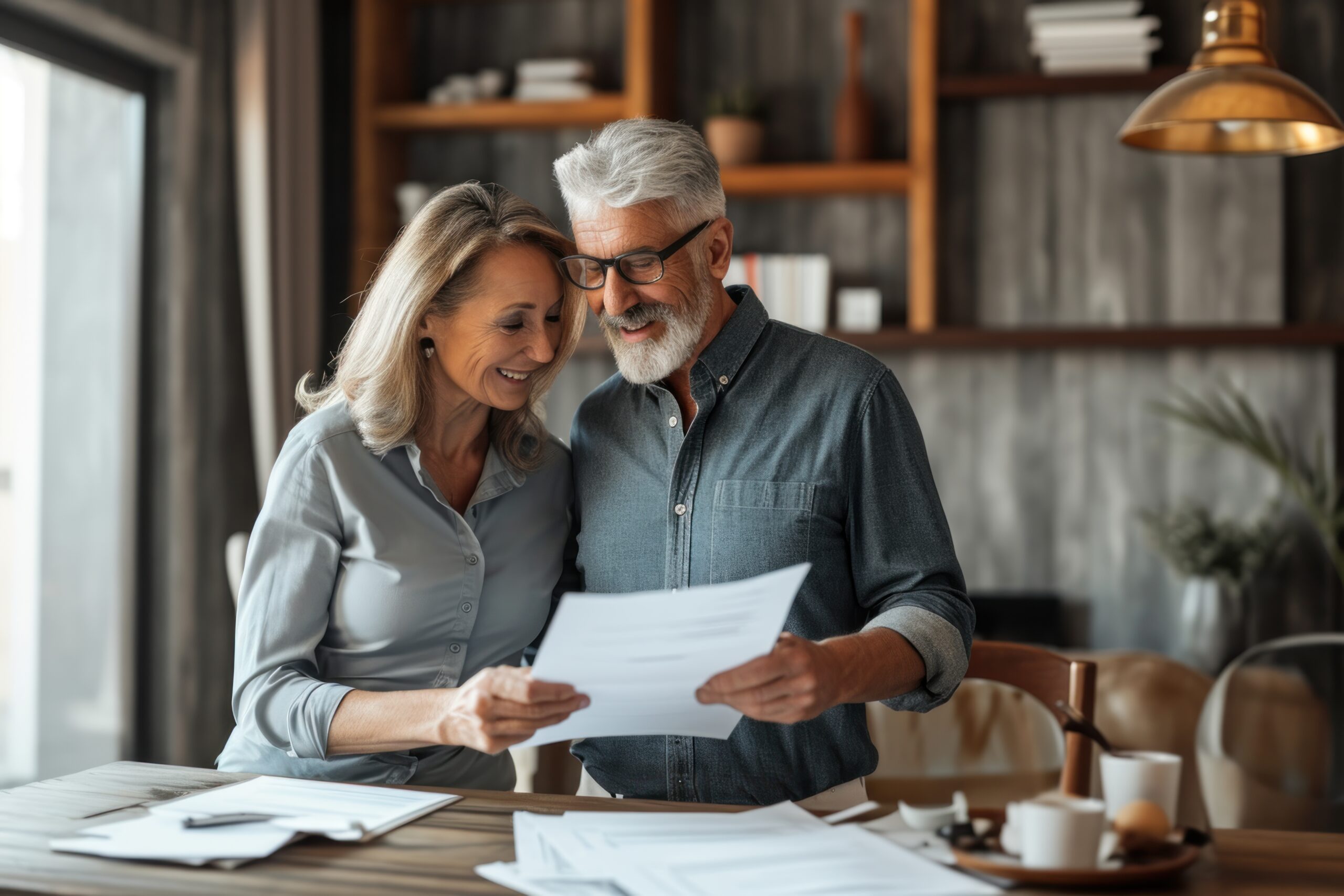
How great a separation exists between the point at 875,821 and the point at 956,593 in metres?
0.38

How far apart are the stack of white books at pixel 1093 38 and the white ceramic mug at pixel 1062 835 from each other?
2977 mm

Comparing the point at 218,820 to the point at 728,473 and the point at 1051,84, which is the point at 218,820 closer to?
the point at 728,473

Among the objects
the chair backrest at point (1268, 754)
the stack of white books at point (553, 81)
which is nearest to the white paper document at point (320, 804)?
the chair backrest at point (1268, 754)

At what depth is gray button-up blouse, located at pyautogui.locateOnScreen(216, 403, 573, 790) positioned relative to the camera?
1412 millimetres

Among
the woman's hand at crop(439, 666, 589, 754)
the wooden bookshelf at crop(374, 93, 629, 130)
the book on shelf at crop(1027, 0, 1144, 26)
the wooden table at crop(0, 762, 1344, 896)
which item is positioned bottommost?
the wooden table at crop(0, 762, 1344, 896)

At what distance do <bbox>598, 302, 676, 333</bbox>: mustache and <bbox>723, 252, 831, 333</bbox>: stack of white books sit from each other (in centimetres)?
213

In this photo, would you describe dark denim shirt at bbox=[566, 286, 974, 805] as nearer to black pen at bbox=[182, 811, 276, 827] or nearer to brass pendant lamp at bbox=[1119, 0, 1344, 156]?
black pen at bbox=[182, 811, 276, 827]

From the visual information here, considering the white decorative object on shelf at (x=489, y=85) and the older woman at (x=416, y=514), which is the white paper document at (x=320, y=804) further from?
the white decorative object on shelf at (x=489, y=85)

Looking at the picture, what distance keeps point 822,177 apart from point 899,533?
7.64 ft

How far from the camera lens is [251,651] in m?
1.41

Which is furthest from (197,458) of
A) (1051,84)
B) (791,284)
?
(1051,84)

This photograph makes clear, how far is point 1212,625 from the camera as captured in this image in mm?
3398

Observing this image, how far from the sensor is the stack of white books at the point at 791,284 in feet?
12.0

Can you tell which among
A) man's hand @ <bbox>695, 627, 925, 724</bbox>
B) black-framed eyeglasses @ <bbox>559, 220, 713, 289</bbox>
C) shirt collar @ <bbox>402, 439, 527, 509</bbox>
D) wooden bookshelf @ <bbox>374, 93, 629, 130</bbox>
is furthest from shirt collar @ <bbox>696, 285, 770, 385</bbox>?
wooden bookshelf @ <bbox>374, 93, 629, 130</bbox>
